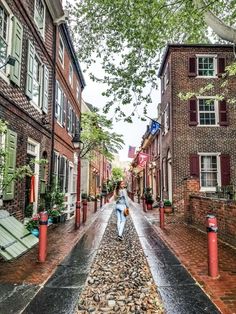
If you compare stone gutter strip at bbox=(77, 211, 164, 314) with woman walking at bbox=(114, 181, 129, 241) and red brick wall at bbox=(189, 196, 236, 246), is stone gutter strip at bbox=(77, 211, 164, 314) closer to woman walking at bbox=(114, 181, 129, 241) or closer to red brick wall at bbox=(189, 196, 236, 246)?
woman walking at bbox=(114, 181, 129, 241)

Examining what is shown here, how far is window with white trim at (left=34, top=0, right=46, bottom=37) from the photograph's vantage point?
10.2 meters

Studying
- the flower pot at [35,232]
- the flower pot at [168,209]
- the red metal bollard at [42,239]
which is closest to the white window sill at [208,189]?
the flower pot at [168,209]

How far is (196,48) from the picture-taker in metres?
17.7

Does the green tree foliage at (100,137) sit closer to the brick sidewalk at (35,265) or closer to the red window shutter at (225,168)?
the red window shutter at (225,168)

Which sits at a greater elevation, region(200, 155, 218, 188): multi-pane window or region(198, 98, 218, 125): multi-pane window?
region(198, 98, 218, 125): multi-pane window

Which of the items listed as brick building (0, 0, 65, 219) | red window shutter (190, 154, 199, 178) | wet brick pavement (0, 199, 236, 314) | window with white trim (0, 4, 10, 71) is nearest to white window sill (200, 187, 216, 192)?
red window shutter (190, 154, 199, 178)

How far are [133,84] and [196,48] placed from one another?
8.05m

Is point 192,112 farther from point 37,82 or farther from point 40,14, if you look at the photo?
point 40,14

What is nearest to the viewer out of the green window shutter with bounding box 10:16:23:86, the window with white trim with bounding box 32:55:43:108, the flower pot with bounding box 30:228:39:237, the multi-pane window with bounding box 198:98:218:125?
the green window shutter with bounding box 10:16:23:86

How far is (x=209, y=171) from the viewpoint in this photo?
1702cm

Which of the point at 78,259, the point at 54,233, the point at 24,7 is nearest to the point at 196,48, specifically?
the point at 24,7

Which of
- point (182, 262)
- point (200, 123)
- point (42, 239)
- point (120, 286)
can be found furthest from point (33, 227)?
point (200, 123)

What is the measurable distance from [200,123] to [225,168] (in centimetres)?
313

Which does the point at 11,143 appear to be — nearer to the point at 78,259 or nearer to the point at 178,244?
the point at 78,259
